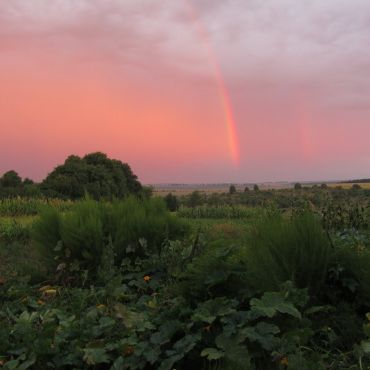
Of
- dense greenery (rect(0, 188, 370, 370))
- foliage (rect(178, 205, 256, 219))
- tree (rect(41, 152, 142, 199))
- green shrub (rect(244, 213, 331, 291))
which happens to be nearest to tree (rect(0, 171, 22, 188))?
tree (rect(41, 152, 142, 199))

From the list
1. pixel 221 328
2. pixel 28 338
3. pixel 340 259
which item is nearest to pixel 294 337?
pixel 221 328

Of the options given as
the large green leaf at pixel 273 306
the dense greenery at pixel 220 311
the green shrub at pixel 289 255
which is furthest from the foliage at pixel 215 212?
the large green leaf at pixel 273 306

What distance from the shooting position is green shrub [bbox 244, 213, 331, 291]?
3.60 metres

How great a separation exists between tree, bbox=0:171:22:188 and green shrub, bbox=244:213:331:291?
52.6 meters

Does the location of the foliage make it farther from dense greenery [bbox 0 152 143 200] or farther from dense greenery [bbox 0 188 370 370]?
dense greenery [bbox 0 188 370 370]

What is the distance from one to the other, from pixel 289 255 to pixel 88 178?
151 feet

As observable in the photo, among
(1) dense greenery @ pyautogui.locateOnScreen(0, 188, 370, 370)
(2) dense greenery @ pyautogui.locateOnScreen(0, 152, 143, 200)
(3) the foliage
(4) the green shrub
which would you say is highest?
(2) dense greenery @ pyautogui.locateOnScreen(0, 152, 143, 200)

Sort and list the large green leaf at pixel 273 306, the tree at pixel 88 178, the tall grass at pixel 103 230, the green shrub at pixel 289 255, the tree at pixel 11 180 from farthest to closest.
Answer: the tree at pixel 11 180 → the tree at pixel 88 178 → the tall grass at pixel 103 230 → the green shrub at pixel 289 255 → the large green leaf at pixel 273 306

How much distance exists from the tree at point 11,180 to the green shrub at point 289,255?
5259 cm

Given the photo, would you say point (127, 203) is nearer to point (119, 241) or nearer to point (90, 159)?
point (119, 241)

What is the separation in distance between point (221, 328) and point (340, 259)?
130 cm

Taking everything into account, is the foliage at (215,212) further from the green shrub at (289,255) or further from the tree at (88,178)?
the green shrub at (289,255)

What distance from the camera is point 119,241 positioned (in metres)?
5.95

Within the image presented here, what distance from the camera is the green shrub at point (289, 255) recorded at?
3602 millimetres
